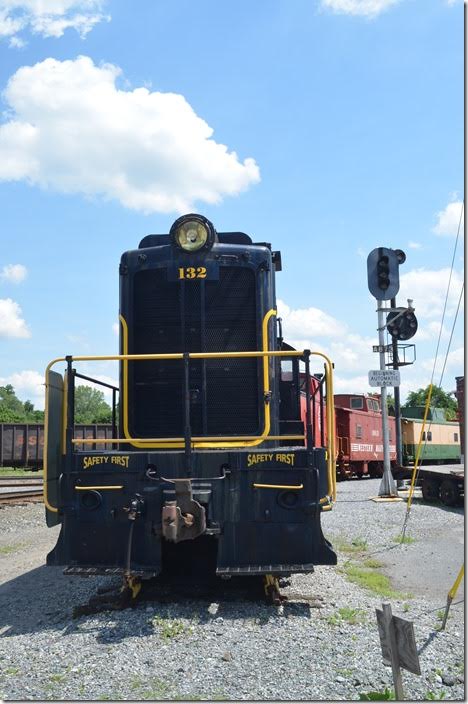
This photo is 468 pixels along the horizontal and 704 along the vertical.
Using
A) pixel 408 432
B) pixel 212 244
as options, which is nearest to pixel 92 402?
pixel 408 432

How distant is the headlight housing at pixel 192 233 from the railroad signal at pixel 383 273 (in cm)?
840

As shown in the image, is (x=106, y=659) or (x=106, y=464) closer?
(x=106, y=659)

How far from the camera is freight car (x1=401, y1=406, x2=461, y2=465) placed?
91.1 ft

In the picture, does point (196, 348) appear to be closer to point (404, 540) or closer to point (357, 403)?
point (404, 540)

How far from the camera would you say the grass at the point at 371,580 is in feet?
20.6

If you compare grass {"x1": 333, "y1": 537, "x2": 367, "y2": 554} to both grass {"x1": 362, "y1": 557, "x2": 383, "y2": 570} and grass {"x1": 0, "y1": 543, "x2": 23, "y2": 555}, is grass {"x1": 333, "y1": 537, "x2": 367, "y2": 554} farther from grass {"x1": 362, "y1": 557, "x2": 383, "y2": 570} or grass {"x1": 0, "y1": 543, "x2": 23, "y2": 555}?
grass {"x1": 0, "y1": 543, "x2": 23, "y2": 555}

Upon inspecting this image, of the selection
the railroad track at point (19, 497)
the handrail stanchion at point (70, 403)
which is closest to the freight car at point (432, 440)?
the railroad track at point (19, 497)

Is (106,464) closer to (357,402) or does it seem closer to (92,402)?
(357,402)

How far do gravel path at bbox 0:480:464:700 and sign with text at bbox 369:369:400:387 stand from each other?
6794 mm

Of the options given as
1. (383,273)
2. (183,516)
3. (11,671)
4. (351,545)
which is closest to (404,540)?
(351,545)

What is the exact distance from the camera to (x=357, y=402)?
2559 centimetres

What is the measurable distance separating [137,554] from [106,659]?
126 centimetres

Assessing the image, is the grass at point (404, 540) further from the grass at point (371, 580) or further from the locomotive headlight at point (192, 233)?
the locomotive headlight at point (192, 233)

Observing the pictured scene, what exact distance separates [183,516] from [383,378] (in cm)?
953
